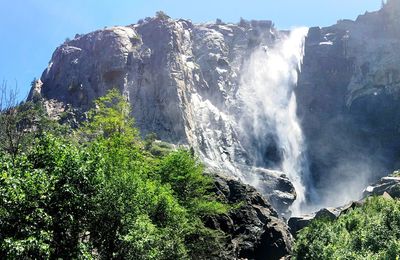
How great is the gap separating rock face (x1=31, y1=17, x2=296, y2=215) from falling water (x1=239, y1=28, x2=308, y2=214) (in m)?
4.01

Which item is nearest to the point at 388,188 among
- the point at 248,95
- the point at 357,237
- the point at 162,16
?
the point at 357,237

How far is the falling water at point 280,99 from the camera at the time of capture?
4801 inches

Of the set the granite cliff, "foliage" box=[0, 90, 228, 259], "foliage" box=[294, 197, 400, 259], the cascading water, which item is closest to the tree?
the granite cliff

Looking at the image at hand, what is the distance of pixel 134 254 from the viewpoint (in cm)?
2259

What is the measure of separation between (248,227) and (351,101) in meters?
90.0

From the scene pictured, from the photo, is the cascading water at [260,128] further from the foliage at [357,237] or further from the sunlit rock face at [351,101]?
the foliage at [357,237]

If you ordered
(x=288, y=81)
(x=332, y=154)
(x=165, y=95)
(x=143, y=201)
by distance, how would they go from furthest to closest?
(x=288, y=81) → (x=332, y=154) → (x=165, y=95) → (x=143, y=201)

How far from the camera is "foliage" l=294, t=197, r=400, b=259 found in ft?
103

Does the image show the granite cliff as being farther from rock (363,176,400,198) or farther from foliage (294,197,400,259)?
foliage (294,197,400,259)

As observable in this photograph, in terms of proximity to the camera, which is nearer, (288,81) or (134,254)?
(134,254)

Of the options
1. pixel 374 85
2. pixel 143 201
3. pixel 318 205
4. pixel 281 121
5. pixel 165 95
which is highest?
pixel 374 85

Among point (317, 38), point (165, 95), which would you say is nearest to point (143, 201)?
point (165, 95)

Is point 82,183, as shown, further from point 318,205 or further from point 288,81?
point 288,81

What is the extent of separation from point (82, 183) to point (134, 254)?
528 centimetres
